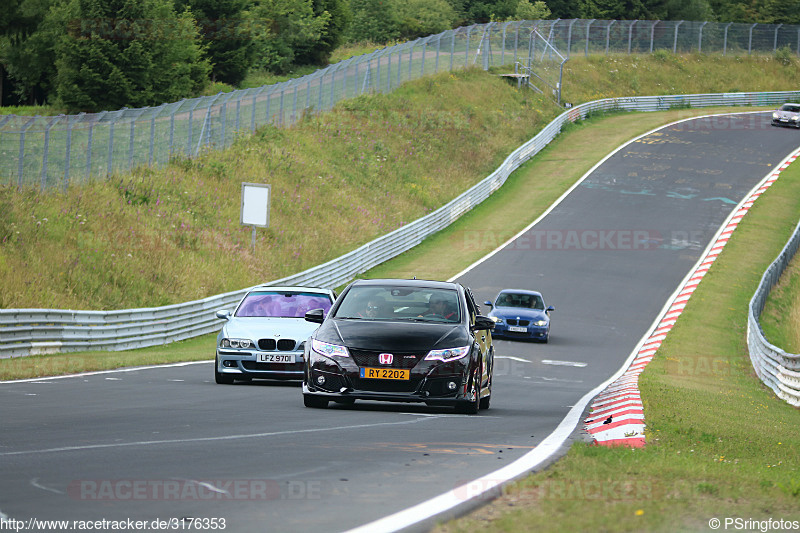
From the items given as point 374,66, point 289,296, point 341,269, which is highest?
point 374,66

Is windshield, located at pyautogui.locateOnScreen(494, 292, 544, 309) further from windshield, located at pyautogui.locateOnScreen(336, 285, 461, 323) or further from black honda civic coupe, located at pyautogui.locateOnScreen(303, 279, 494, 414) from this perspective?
black honda civic coupe, located at pyautogui.locateOnScreen(303, 279, 494, 414)

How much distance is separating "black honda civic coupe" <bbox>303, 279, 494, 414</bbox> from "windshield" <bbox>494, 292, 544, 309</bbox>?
55.0 feet

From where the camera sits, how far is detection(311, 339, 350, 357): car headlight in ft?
39.7

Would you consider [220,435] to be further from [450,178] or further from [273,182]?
[450,178]

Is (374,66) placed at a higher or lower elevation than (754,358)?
higher

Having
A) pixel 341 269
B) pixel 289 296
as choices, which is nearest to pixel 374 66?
pixel 341 269

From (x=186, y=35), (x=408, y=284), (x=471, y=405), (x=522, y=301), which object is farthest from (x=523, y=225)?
(x=471, y=405)

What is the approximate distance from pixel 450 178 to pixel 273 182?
44.3ft

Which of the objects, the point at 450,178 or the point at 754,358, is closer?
the point at 754,358

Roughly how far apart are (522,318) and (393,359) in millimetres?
17453

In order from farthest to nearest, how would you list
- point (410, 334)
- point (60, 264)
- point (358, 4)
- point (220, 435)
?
point (358, 4) < point (60, 264) < point (410, 334) < point (220, 435)

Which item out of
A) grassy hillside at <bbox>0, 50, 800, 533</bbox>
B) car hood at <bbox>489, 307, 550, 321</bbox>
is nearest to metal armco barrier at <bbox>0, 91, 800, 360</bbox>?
grassy hillside at <bbox>0, 50, 800, 533</bbox>

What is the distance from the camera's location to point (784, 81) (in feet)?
288

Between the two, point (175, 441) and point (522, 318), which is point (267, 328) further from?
point (522, 318)
